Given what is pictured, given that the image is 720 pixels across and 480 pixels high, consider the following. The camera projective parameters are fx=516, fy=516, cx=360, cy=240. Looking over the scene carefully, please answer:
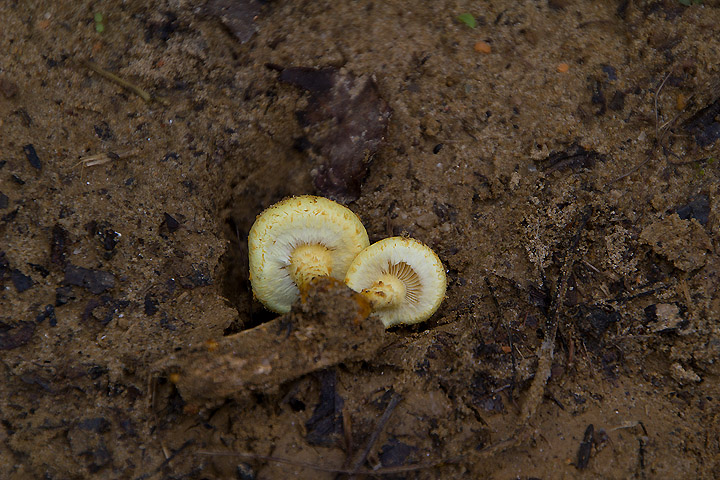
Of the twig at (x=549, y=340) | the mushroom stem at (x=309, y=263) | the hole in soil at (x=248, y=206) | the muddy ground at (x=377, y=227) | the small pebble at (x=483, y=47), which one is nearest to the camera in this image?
the muddy ground at (x=377, y=227)

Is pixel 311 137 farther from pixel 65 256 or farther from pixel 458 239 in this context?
pixel 65 256

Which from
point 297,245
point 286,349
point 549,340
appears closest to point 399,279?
point 297,245

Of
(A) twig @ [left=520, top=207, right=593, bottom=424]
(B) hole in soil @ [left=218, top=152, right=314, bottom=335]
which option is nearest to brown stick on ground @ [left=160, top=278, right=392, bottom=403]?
(B) hole in soil @ [left=218, top=152, right=314, bottom=335]

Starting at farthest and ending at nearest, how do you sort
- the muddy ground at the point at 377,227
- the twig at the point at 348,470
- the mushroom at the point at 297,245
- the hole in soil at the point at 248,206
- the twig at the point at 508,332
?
the hole in soil at the point at 248,206 → the mushroom at the point at 297,245 → the twig at the point at 508,332 → the muddy ground at the point at 377,227 → the twig at the point at 348,470

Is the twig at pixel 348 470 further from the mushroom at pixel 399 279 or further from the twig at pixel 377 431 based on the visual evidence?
the mushroom at pixel 399 279

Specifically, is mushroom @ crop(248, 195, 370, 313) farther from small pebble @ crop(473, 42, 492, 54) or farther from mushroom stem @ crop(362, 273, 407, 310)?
small pebble @ crop(473, 42, 492, 54)

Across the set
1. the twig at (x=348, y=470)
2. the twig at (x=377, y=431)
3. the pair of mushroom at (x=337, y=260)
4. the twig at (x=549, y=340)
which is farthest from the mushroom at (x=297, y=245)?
the twig at (x=549, y=340)
